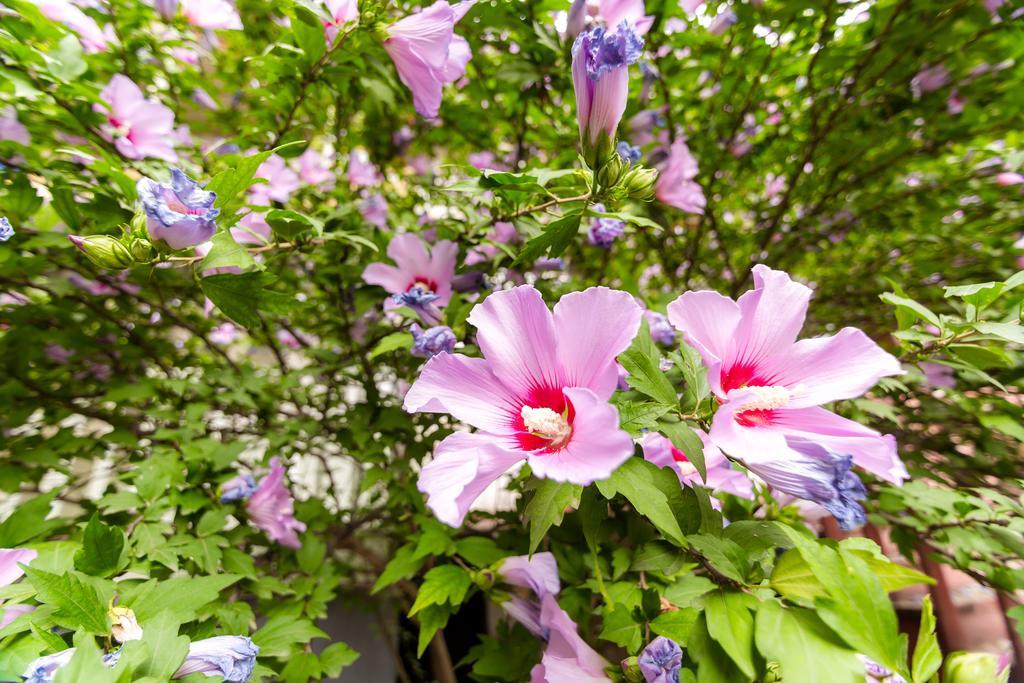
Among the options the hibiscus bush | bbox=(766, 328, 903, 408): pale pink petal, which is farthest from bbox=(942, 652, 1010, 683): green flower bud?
bbox=(766, 328, 903, 408): pale pink petal

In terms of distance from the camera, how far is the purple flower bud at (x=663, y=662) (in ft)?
1.81

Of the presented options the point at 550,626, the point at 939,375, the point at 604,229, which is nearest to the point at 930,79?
the point at 939,375

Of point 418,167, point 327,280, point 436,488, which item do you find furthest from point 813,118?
point 436,488

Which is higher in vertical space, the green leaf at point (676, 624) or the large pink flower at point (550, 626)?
the green leaf at point (676, 624)

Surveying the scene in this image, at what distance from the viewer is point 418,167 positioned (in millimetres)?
1778

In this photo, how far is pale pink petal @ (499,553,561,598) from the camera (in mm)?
733

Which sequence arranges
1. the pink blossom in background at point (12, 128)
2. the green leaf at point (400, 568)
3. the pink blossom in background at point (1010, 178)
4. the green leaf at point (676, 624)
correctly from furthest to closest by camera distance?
the pink blossom in background at point (1010, 178), the pink blossom in background at point (12, 128), the green leaf at point (400, 568), the green leaf at point (676, 624)

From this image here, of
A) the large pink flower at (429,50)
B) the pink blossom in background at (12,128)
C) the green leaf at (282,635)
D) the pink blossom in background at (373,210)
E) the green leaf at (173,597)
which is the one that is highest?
the large pink flower at (429,50)

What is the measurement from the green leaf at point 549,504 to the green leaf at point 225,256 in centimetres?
46

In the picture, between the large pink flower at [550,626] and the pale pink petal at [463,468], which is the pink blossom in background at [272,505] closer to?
the large pink flower at [550,626]

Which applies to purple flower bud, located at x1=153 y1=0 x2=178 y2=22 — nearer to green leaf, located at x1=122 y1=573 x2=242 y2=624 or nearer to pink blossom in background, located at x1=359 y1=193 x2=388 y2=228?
pink blossom in background, located at x1=359 y1=193 x2=388 y2=228

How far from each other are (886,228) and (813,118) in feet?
2.03

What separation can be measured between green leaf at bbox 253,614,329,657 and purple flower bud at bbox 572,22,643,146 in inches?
33.0

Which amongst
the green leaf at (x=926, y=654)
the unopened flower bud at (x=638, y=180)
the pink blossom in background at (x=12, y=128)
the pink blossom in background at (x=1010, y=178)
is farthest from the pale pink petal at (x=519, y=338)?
the pink blossom in background at (x=1010, y=178)
